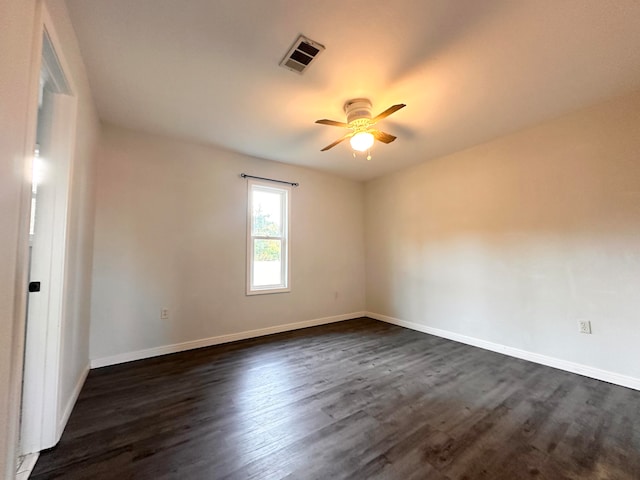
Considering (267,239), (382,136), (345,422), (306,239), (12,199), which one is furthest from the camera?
(306,239)

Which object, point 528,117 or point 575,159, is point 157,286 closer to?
point 528,117

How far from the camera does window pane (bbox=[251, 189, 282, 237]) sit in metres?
3.84

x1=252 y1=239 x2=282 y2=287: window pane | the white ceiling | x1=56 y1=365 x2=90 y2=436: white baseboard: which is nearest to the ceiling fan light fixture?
the white ceiling

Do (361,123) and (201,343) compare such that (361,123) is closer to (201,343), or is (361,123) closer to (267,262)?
(267,262)

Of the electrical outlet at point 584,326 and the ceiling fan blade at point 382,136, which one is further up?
the ceiling fan blade at point 382,136

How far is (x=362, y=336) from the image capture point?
3.66 meters

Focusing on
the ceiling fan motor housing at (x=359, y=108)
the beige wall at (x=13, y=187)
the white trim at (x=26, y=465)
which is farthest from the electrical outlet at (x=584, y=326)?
the white trim at (x=26, y=465)

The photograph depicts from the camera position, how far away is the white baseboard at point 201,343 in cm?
268

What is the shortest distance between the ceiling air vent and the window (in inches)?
77.7

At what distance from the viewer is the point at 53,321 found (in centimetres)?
153

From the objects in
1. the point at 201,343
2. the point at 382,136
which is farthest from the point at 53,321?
the point at 382,136

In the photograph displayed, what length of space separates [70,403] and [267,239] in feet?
8.42

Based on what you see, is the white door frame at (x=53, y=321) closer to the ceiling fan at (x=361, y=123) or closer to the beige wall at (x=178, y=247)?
the beige wall at (x=178, y=247)

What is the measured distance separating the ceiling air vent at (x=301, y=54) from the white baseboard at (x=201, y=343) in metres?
3.14
